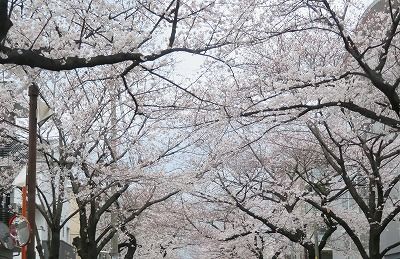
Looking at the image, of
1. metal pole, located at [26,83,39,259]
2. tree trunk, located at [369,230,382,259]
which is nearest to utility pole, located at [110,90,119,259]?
metal pole, located at [26,83,39,259]

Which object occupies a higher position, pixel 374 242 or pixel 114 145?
pixel 114 145

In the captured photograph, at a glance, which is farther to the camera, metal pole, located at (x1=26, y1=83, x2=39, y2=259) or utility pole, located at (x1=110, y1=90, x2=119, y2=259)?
utility pole, located at (x1=110, y1=90, x2=119, y2=259)

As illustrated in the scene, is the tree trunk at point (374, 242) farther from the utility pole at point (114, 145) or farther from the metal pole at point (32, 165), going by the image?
the metal pole at point (32, 165)

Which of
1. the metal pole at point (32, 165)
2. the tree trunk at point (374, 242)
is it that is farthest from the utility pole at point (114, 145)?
the tree trunk at point (374, 242)

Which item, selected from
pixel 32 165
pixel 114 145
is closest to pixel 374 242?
pixel 114 145

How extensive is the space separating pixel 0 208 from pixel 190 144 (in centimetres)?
686

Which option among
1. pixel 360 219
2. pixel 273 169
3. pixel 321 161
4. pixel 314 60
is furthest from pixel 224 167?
pixel 314 60

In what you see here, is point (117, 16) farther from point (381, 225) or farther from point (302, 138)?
point (302, 138)

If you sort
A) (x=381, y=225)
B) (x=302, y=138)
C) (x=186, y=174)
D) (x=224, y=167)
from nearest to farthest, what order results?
(x=381, y=225) → (x=186, y=174) → (x=302, y=138) → (x=224, y=167)

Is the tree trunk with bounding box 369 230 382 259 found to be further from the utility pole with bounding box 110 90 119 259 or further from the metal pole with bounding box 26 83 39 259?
the metal pole with bounding box 26 83 39 259

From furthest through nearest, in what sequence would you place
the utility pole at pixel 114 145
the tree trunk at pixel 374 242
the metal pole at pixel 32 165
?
the utility pole at pixel 114 145, the tree trunk at pixel 374 242, the metal pole at pixel 32 165

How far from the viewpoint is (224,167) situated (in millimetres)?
21250

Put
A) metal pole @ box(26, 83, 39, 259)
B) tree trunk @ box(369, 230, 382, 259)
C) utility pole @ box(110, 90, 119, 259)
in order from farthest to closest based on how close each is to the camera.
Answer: utility pole @ box(110, 90, 119, 259)
tree trunk @ box(369, 230, 382, 259)
metal pole @ box(26, 83, 39, 259)

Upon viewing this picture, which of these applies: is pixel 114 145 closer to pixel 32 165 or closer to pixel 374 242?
pixel 32 165
